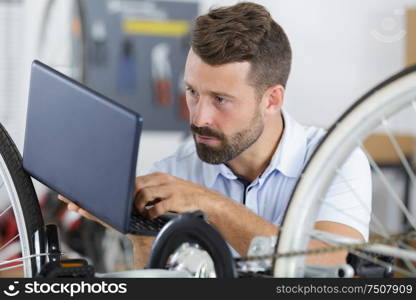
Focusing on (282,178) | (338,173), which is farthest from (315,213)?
(282,178)

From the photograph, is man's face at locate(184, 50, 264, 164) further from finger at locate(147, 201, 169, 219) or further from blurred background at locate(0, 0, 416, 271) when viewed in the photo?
blurred background at locate(0, 0, 416, 271)

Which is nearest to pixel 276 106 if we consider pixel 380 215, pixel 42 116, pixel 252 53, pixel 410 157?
pixel 252 53

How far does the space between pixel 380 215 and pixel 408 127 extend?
0.52 m

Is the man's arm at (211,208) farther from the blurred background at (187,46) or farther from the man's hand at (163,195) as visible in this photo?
the blurred background at (187,46)

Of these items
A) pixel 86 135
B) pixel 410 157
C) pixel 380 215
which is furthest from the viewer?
pixel 380 215

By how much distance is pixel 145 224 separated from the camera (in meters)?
1.01

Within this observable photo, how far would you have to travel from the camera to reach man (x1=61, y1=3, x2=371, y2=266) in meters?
1.33

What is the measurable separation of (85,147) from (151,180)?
115mm

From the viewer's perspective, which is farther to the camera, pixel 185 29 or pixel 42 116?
pixel 185 29

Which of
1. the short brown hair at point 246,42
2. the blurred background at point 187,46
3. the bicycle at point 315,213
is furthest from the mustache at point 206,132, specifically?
the blurred background at point 187,46

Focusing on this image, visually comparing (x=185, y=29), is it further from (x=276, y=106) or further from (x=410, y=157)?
(x=276, y=106)

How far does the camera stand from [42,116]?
103 cm

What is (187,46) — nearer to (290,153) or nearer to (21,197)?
(290,153)

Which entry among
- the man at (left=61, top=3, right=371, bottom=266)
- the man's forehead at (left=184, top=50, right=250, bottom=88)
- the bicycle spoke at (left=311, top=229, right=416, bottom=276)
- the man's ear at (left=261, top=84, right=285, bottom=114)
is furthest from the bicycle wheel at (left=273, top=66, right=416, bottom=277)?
the man's ear at (left=261, top=84, right=285, bottom=114)
